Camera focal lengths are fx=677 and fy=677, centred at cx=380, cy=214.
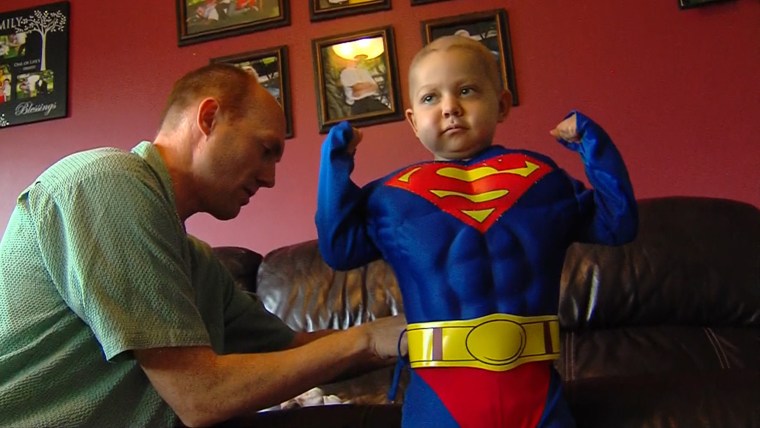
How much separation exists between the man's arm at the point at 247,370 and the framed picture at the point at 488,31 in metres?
1.34

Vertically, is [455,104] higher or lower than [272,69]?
lower

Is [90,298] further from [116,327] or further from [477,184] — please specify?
[477,184]

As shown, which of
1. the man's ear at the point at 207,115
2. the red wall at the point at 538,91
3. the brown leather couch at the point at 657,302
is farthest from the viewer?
the red wall at the point at 538,91

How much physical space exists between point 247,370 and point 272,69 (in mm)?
1591

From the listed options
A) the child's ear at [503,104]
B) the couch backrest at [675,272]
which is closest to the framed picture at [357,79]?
the couch backrest at [675,272]

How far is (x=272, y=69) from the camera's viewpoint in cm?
234

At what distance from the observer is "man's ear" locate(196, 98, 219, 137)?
1163 mm

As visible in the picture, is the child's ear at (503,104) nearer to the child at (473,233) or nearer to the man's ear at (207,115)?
the child at (473,233)

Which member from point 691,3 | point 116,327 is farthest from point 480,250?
point 691,3

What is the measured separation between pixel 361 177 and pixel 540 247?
1.34 m

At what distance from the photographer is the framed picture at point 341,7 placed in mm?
2293

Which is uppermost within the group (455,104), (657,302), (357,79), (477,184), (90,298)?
(357,79)

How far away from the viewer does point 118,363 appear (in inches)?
37.1

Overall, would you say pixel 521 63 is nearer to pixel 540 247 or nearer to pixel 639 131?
pixel 639 131
